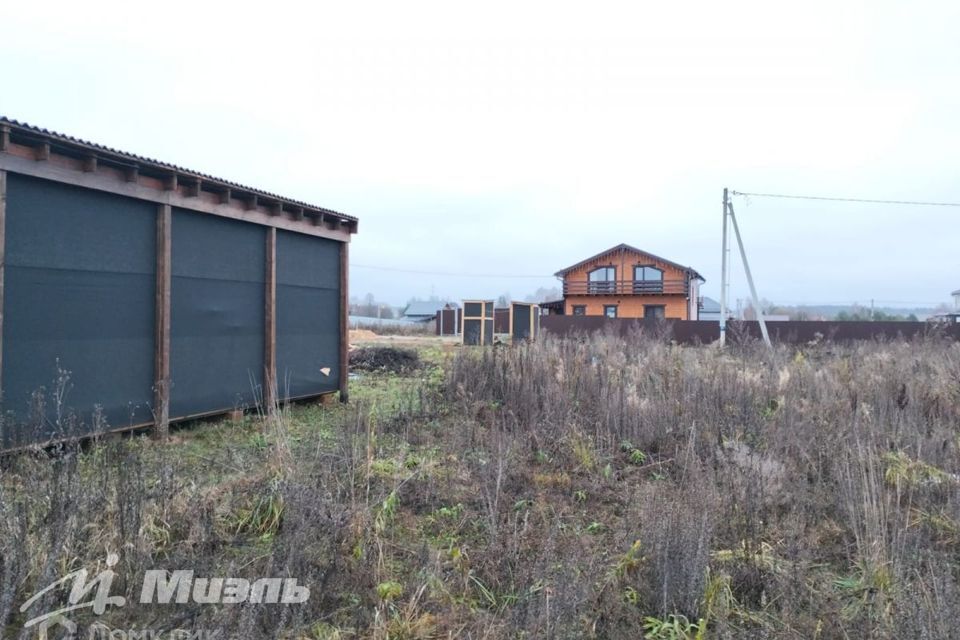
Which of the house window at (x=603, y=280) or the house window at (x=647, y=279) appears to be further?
the house window at (x=603, y=280)

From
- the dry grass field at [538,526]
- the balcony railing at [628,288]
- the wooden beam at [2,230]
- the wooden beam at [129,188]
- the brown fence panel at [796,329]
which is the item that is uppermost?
the balcony railing at [628,288]

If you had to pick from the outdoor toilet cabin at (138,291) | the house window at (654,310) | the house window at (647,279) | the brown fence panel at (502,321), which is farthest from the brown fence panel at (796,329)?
the house window at (647,279)

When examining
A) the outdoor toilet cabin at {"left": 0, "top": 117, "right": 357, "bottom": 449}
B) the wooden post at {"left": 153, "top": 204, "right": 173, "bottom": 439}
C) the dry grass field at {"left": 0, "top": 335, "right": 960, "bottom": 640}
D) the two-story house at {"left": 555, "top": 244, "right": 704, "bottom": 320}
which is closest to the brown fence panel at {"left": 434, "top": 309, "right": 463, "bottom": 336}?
the two-story house at {"left": 555, "top": 244, "right": 704, "bottom": 320}

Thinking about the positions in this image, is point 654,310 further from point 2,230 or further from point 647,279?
point 2,230

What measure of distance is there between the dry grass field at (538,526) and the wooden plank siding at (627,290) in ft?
107

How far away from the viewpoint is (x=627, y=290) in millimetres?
38250

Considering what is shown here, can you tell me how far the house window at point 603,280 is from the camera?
127 feet

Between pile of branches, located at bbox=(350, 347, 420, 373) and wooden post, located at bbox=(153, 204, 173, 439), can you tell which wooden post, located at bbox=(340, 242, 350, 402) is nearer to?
wooden post, located at bbox=(153, 204, 173, 439)

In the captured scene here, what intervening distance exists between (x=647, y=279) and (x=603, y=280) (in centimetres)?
288

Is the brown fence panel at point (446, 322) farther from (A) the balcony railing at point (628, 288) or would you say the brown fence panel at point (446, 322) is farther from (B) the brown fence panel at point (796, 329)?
(B) the brown fence panel at point (796, 329)

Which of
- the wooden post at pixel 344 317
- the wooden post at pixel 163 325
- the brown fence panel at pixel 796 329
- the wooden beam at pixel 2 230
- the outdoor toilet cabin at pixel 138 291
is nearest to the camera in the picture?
the wooden beam at pixel 2 230

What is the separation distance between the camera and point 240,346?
6.84 metres

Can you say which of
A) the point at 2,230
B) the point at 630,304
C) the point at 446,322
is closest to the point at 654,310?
the point at 630,304

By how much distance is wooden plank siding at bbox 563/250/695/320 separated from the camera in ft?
122
